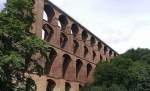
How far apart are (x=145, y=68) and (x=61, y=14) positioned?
11.6 m

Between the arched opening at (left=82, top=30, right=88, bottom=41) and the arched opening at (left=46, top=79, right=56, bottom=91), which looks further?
the arched opening at (left=82, top=30, right=88, bottom=41)

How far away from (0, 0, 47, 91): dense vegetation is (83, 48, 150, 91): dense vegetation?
70.8ft

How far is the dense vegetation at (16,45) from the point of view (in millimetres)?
17594

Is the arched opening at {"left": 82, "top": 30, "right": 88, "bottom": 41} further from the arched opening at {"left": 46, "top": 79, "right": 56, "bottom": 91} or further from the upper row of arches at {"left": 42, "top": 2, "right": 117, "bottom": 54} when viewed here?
the arched opening at {"left": 46, "top": 79, "right": 56, "bottom": 91}

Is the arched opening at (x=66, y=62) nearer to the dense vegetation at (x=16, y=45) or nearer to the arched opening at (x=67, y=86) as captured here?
the arched opening at (x=67, y=86)

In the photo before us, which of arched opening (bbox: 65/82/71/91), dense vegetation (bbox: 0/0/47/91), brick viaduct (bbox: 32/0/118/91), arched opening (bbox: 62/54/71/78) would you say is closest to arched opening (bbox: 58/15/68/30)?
brick viaduct (bbox: 32/0/118/91)

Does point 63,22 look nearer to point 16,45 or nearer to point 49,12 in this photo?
point 49,12

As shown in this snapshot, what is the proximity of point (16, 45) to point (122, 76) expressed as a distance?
2589 centimetres

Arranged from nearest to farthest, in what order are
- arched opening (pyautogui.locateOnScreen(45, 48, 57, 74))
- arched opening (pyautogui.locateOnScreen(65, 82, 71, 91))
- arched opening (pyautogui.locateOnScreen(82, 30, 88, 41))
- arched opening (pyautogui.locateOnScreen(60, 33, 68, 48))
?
arched opening (pyautogui.locateOnScreen(45, 48, 57, 74)), arched opening (pyautogui.locateOnScreen(65, 82, 71, 91)), arched opening (pyautogui.locateOnScreen(60, 33, 68, 48)), arched opening (pyautogui.locateOnScreen(82, 30, 88, 41))

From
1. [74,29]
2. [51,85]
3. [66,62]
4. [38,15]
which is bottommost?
[51,85]

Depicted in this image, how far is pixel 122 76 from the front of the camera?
1687 inches

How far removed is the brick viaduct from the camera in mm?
34594

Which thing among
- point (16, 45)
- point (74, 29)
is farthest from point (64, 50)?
point (16, 45)

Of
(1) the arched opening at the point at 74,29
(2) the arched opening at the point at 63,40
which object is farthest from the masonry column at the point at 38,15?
(1) the arched opening at the point at 74,29
